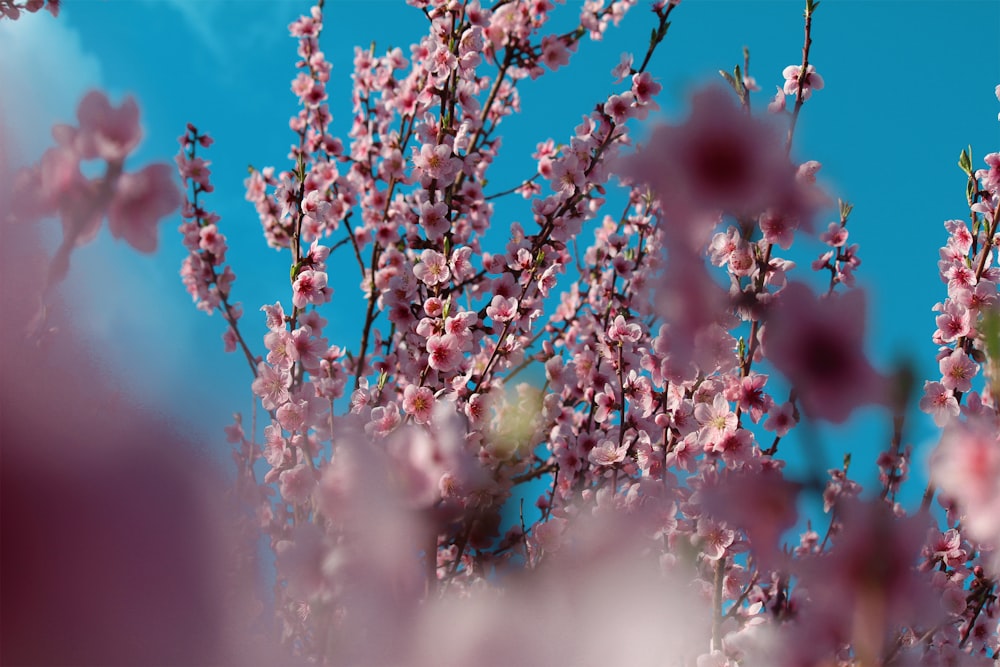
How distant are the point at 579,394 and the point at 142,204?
2.63 metres

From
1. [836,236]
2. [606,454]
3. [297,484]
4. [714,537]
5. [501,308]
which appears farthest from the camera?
[836,236]

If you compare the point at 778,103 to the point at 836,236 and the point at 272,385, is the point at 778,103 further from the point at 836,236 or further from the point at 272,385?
the point at 272,385

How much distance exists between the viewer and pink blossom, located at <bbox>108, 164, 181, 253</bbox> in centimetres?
57

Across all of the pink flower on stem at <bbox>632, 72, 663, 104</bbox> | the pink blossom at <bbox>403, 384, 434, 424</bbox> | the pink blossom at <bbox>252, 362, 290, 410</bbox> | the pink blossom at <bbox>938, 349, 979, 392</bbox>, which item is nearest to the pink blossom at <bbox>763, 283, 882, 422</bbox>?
the pink blossom at <bbox>403, 384, 434, 424</bbox>

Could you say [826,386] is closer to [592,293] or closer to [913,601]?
[913,601]

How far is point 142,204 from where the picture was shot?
0.58m

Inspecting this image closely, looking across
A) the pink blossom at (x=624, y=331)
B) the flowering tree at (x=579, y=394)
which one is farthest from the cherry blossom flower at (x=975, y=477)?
the pink blossom at (x=624, y=331)

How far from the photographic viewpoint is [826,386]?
65 centimetres

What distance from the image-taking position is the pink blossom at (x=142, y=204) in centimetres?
57

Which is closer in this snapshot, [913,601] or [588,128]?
[913,601]

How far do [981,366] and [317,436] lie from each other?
188cm

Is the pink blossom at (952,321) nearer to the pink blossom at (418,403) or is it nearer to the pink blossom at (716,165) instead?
the pink blossom at (418,403)

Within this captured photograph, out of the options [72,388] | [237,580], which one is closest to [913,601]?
[237,580]

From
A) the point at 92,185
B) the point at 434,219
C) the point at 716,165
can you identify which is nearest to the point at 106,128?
the point at 92,185
